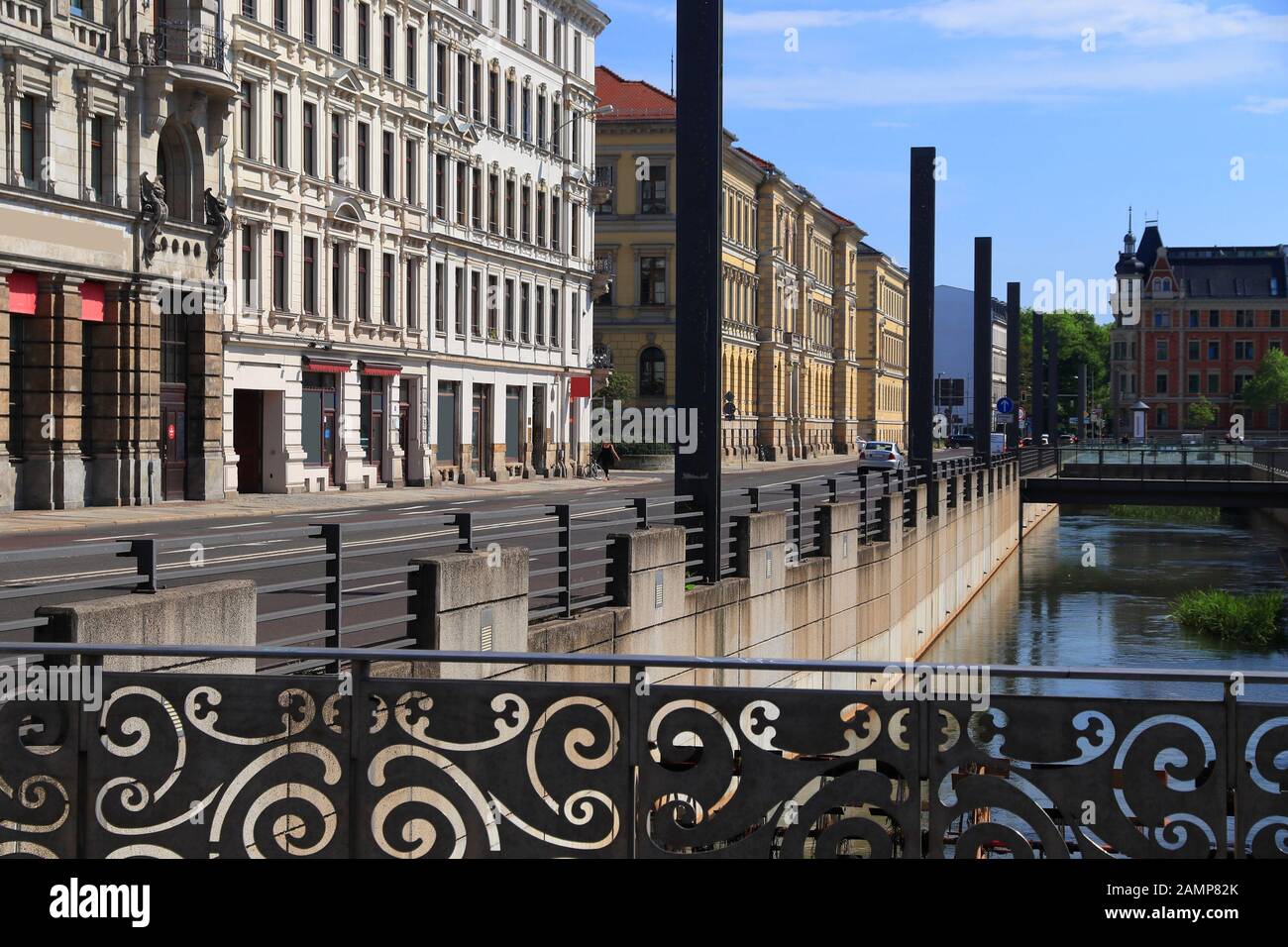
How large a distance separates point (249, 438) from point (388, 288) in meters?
7.72

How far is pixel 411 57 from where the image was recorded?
47188mm

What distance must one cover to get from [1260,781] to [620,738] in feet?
7.97

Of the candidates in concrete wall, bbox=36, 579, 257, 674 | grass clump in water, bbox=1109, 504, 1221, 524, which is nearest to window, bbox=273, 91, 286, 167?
concrete wall, bbox=36, 579, 257, 674

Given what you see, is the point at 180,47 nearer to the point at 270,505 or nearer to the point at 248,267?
the point at 248,267

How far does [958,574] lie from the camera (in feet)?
128

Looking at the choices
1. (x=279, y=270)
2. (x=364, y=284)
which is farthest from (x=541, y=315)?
(x=279, y=270)

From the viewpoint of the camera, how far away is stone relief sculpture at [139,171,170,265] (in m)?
33.1

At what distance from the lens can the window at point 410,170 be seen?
154 ft

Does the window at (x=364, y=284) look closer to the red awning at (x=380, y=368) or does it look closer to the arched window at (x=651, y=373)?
the red awning at (x=380, y=368)

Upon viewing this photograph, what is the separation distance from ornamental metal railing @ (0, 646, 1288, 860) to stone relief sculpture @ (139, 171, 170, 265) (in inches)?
1102

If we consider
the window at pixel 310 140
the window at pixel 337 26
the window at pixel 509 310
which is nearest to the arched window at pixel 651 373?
the window at pixel 509 310

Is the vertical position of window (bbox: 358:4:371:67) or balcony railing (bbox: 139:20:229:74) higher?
window (bbox: 358:4:371:67)

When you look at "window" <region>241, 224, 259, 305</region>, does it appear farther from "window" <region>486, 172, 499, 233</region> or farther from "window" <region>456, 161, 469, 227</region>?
"window" <region>486, 172, 499, 233</region>
